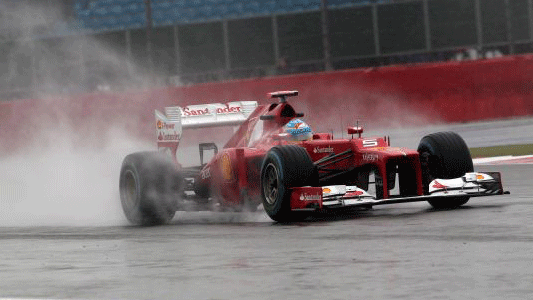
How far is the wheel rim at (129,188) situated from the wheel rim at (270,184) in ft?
7.36

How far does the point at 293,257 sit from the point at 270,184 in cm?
356

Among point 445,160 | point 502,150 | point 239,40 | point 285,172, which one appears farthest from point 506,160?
point 239,40

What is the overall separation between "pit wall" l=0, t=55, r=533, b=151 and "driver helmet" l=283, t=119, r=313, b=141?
1338 centimetres

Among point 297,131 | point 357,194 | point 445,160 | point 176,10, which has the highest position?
point 176,10

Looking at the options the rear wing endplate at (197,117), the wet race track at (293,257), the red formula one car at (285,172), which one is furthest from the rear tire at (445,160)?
the rear wing endplate at (197,117)

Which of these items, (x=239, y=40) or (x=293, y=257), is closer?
(x=293, y=257)

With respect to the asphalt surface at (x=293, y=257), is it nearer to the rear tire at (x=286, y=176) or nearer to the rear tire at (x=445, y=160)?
the rear tire at (x=286, y=176)

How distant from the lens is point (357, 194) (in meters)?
Result: 14.1

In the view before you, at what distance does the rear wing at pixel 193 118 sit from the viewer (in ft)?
55.2

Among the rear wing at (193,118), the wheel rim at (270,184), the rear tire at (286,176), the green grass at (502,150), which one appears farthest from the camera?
the green grass at (502,150)

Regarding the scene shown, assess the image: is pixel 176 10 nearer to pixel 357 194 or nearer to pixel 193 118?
pixel 193 118

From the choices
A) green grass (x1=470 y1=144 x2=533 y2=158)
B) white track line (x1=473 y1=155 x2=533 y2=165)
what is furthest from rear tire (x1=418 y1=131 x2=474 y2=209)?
green grass (x1=470 y1=144 x2=533 y2=158)

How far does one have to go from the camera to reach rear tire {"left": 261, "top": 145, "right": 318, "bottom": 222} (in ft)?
46.1

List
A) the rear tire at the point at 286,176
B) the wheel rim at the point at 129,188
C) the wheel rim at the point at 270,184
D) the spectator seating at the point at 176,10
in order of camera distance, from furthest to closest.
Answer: the spectator seating at the point at 176,10
the wheel rim at the point at 129,188
the wheel rim at the point at 270,184
the rear tire at the point at 286,176
